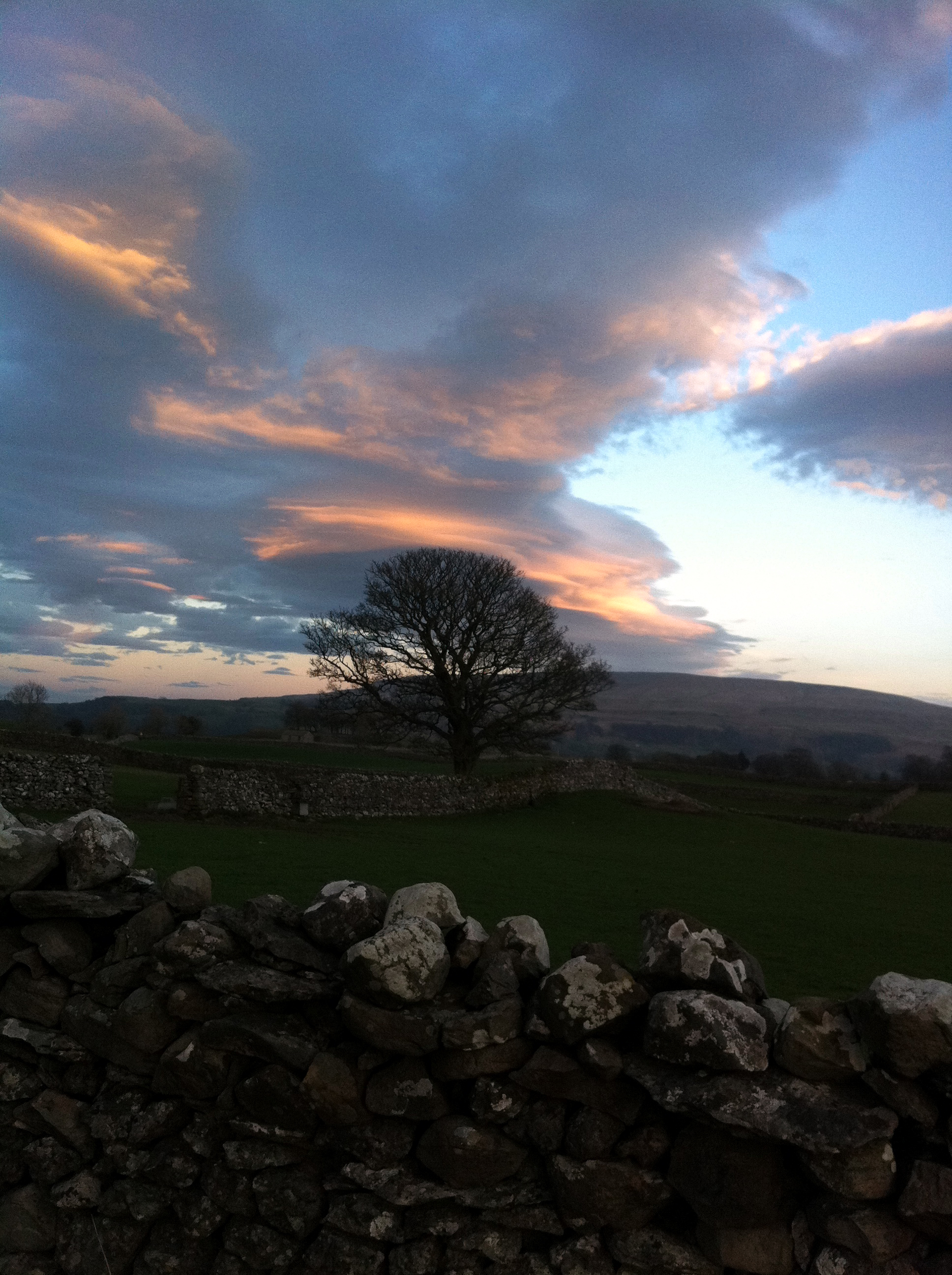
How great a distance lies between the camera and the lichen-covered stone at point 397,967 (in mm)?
3514

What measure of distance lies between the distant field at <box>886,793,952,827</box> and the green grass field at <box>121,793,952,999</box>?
1025cm

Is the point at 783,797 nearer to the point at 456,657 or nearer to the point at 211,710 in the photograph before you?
the point at 456,657

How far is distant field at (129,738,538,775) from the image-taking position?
4719 cm

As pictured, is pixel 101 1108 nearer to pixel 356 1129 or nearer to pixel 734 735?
pixel 356 1129

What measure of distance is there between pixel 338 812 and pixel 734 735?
558 feet

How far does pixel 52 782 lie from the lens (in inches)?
802

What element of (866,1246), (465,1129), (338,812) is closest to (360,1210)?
(465,1129)

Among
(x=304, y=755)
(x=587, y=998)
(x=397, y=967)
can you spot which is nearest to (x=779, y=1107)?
(x=587, y=998)

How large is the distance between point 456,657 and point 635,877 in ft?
74.3

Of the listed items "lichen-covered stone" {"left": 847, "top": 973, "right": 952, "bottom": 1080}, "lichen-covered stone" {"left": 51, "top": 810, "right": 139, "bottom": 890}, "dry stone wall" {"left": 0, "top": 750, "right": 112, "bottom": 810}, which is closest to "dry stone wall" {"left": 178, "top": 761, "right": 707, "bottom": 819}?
"dry stone wall" {"left": 0, "top": 750, "right": 112, "bottom": 810}

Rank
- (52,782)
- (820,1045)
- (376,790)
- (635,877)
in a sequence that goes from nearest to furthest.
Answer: (820,1045)
(635,877)
(52,782)
(376,790)

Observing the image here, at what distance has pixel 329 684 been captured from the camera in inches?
1511

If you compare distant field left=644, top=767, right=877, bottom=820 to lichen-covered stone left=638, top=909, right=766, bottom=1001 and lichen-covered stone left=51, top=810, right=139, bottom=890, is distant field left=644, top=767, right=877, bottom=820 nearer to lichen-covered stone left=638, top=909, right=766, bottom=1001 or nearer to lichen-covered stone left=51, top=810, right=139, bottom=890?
lichen-covered stone left=638, top=909, right=766, bottom=1001

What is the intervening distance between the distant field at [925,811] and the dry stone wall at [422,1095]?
1316 inches
